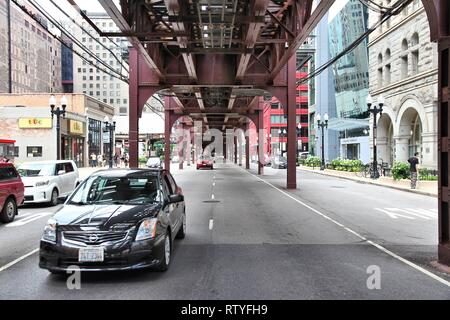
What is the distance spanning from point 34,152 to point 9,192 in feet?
127

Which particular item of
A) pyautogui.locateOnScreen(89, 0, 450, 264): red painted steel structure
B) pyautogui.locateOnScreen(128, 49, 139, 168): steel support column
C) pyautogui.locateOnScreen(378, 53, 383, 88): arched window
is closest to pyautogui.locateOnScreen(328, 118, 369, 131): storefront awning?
pyautogui.locateOnScreen(378, 53, 383, 88): arched window

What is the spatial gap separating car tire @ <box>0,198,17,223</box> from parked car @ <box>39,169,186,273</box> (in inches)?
249

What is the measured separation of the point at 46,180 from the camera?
57.9 ft

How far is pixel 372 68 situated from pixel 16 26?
9350 cm

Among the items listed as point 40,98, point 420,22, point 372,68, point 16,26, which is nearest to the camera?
point 420,22

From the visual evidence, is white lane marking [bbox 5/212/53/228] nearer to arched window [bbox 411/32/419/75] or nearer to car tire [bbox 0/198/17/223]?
car tire [bbox 0/198/17/223]

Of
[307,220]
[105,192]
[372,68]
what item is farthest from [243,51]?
[372,68]

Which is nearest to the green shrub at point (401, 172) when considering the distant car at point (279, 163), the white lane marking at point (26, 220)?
the white lane marking at point (26, 220)

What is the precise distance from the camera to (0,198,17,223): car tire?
13.2 m

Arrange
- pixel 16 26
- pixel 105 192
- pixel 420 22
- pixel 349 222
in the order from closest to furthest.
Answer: pixel 105 192 → pixel 349 222 → pixel 420 22 → pixel 16 26

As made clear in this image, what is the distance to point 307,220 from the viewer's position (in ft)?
44.6

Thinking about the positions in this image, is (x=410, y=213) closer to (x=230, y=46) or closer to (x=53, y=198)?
(x=230, y=46)
